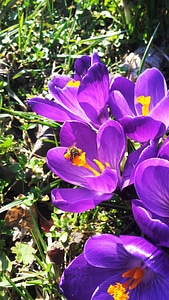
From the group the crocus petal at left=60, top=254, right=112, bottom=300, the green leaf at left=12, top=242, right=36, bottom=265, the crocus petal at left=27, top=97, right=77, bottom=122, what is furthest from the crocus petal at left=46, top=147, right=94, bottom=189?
the green leaf at left=12, top=242, right=36, bottom=265

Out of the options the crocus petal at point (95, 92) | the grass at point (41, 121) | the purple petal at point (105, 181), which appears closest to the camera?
the purple petal at point (105, 181)

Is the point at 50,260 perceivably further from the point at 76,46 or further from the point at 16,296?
the point at 76,46

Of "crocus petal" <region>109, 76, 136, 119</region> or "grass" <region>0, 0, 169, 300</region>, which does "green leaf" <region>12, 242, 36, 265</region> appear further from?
"crocus petal" <region>109, 76, 136, 119</region>

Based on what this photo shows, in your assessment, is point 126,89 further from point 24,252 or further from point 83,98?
point 24,252

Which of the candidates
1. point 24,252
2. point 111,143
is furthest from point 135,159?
point 24,252

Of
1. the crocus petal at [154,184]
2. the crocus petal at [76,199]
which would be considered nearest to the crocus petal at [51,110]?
the crocus petal at [76,199]

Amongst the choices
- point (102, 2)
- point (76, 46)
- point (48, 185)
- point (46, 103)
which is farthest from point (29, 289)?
point (102, 2)

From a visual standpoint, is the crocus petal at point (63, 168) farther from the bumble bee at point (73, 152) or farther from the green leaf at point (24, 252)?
the green leaf at point (24, 252)
